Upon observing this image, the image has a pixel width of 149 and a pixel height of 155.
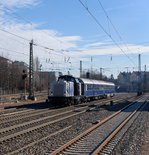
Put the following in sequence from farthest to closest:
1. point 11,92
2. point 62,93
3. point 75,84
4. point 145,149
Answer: point 11,92, point 75,84, point 62,93, point 145,149

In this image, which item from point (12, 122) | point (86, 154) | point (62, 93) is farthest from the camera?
point (62, 93)

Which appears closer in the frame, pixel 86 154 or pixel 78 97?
pixel 86 154

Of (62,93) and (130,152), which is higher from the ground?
(62,93)

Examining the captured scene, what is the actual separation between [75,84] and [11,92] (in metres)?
36.6

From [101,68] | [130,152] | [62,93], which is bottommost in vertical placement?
[130,152]

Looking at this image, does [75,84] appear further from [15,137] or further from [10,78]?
[10,78]

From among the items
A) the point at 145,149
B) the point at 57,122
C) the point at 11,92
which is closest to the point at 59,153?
the point at 145,149

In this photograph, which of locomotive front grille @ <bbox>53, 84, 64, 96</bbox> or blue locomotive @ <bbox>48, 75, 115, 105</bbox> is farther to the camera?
locomotive front grille @ <bbox>53, 84, 64, 96</bbox>

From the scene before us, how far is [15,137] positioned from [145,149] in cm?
567

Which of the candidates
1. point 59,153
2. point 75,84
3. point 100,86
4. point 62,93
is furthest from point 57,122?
point 100,86

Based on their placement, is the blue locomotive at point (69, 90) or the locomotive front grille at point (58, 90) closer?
the blue locomotive at point (69, 90)

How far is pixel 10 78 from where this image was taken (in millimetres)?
65125

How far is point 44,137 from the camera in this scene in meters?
10.6

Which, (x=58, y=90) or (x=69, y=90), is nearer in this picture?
(x=58, y=90)
